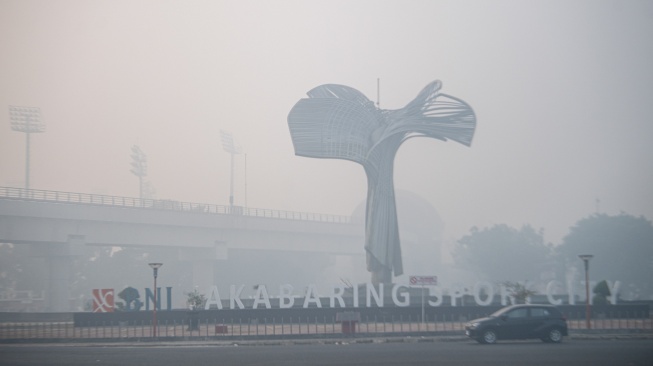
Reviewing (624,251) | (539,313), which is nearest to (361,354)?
(539,313)

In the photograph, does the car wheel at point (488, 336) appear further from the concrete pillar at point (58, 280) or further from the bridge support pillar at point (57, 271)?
the concrete pillar at point (58, 280)

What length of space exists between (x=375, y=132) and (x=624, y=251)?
60.7 meters

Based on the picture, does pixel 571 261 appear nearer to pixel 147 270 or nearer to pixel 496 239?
pixel 496 239

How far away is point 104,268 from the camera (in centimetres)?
14575

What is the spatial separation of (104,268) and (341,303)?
313 ft

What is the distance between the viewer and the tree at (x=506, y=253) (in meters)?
133

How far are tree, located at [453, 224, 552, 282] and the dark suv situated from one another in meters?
95.7

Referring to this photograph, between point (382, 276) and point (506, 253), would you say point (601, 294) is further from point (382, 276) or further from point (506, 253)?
point (506, 253)

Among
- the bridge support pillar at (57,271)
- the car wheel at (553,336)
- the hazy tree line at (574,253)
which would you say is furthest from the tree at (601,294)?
the bridge support pillar at (57,271)

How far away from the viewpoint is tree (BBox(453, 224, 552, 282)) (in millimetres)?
132875

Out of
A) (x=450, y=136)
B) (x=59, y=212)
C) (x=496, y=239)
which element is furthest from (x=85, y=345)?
(x=496, y=239)

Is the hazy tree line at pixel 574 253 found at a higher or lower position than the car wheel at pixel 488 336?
higher

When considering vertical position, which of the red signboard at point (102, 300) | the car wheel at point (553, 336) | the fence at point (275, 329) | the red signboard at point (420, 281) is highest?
the red signboard at point (420, 281)

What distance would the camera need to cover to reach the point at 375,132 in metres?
65.6
